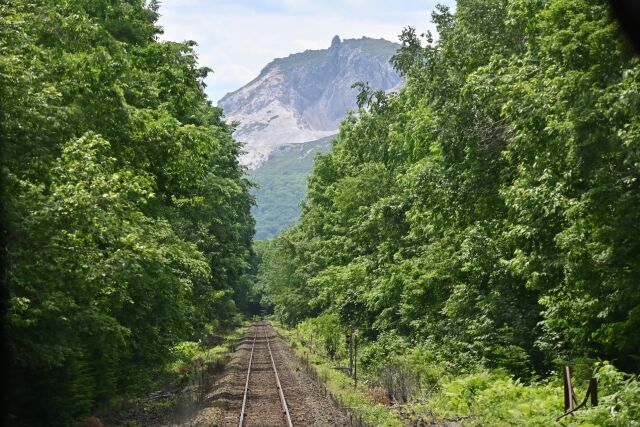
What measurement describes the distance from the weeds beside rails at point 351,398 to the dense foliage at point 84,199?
5.70 metres

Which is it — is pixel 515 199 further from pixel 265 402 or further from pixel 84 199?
pixel 265 402

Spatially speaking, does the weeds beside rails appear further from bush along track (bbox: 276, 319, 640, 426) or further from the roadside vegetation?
the roadside vegetation

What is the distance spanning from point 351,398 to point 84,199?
11.1 m

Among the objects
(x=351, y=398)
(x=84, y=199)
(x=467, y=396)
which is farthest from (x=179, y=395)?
(x=84, y=199)

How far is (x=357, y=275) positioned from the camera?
33469 mm

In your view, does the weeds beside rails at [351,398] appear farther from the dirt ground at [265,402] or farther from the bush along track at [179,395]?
the bush along track at [179,395]

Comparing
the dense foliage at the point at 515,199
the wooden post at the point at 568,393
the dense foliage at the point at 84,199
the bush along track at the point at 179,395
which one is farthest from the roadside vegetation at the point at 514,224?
the dense foliage at the point at 84,199

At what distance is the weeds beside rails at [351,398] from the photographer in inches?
584

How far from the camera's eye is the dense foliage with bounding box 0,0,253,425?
10.8 meters

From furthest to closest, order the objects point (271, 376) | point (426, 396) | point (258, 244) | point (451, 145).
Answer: point (258, 244) < point (271, 376) < point (451, 145) < point (426, 396)

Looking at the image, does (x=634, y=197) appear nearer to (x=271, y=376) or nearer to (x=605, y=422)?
(x=605, y=422)

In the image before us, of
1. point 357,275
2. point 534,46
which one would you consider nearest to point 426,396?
point 534,46

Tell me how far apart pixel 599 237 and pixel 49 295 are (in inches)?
395

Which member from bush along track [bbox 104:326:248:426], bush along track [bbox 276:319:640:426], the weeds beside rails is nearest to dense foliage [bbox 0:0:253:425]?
bush along track [bbox 104:326:248:426]
